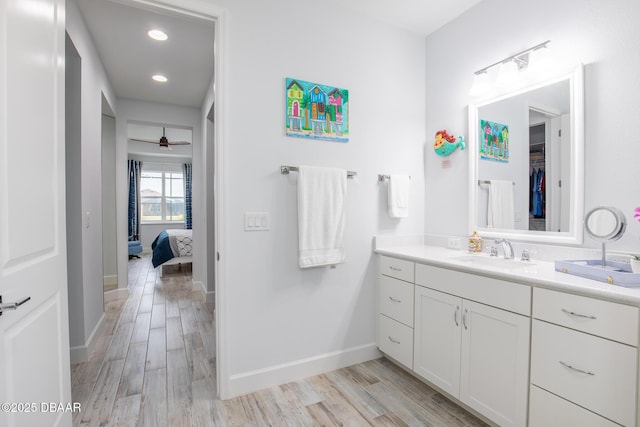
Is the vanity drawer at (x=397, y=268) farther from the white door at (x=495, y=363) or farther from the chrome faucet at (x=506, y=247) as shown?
the chrome faucet at (x=506, y=247)

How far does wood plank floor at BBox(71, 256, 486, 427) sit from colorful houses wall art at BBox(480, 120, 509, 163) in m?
1.65

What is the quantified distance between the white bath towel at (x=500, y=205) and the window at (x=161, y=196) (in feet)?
25.9

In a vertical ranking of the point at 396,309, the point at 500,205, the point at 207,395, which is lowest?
the point at 207,395

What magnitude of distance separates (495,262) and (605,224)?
589mm

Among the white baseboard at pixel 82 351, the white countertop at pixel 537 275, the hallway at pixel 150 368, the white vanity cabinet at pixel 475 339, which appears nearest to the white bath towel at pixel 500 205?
the white countertop at pixel 537 275

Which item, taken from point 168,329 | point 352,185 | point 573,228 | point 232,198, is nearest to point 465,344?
point 573,228

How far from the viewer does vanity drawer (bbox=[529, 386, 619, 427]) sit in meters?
1.20

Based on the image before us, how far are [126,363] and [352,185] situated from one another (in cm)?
218

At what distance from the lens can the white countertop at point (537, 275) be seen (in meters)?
1.14

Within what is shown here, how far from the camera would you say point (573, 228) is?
173 cm

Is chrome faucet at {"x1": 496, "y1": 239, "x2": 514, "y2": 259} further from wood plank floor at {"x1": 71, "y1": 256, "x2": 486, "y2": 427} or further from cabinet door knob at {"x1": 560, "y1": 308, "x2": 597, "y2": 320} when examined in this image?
wood plank floor at {"x1": 71, "y1": 256, "x2": 486, "y2": 427}

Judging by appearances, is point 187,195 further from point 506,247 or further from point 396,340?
point 506,247

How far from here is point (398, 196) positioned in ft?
7.95

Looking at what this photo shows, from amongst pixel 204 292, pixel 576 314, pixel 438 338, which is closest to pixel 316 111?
pixel 438 338
